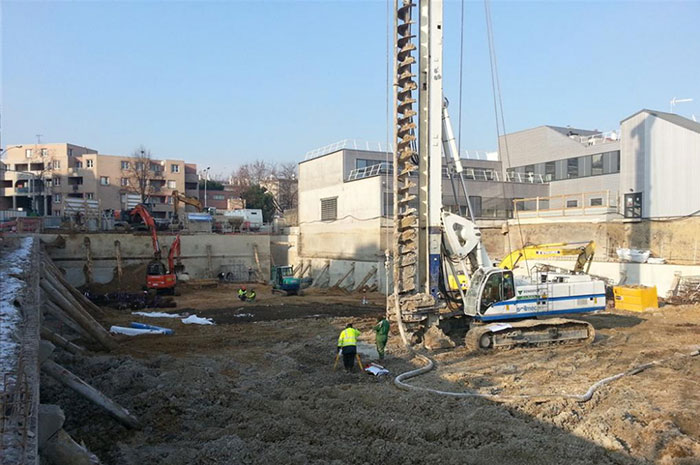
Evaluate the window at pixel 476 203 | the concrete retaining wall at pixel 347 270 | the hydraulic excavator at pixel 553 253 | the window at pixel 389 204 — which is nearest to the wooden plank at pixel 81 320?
the hydraulic excavator at pixel 553 253

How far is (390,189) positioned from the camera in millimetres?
34344

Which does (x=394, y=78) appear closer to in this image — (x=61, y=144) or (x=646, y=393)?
(x=646, y=393)

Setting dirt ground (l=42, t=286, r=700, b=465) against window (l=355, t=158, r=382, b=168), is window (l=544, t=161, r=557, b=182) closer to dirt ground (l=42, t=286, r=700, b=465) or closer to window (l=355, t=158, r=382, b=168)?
window (l=355, t=158, r=382, b=168)

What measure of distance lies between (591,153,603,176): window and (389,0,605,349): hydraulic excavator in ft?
90.4

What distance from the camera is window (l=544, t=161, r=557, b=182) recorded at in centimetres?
4331

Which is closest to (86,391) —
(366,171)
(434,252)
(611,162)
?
(434,252)

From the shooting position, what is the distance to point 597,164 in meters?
39.7

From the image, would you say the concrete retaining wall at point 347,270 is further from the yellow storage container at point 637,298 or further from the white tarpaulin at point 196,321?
the white tarpaulin at point 196,321

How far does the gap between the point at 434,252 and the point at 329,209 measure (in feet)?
83.9

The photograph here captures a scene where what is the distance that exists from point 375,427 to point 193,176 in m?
69.5

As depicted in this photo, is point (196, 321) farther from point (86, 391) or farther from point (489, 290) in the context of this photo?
point (86, 391)

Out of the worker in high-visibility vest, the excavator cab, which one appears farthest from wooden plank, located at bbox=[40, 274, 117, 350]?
the excavator cab

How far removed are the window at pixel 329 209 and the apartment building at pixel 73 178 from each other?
30.2 m

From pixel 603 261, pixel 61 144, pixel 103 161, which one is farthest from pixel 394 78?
pixel 61 144
